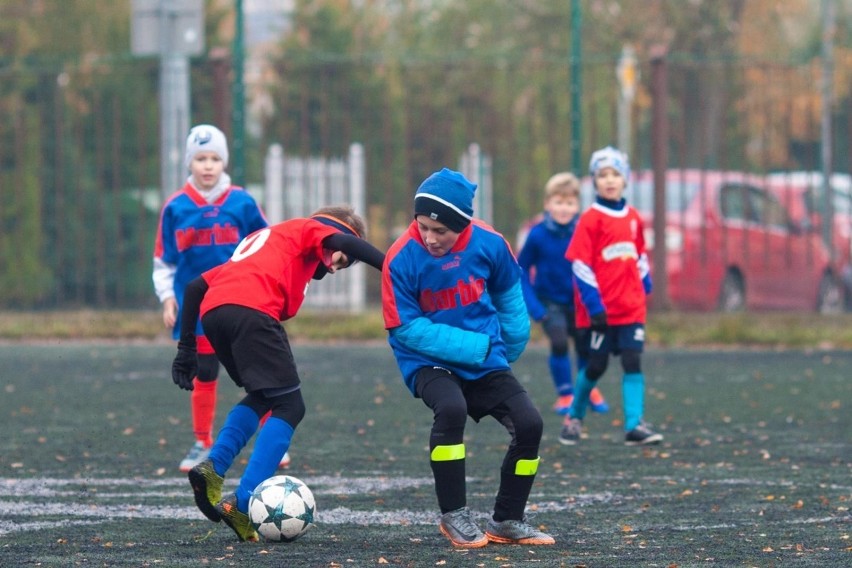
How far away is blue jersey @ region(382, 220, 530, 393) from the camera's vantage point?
6.26m

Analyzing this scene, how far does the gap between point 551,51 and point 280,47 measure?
7875 millimetres

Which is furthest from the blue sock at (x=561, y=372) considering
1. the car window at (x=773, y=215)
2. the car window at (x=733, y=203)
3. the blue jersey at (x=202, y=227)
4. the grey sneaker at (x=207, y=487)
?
the car window at (x=773, y=215)

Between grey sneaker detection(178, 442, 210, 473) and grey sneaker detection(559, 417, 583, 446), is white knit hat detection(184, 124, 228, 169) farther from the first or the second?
grey sneaker detection(559, 417, 583, 446)

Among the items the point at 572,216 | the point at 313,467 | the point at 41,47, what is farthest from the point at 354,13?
the point at 313,467

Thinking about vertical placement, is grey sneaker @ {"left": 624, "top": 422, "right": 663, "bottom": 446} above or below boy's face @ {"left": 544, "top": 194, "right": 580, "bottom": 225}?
below

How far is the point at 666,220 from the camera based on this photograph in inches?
693

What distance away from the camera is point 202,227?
866 cm

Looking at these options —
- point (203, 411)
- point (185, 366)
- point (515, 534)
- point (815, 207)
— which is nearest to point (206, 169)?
point (203, 411)

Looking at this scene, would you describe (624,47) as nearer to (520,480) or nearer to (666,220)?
(666,220)

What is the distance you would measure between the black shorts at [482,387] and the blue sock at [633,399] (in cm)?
312

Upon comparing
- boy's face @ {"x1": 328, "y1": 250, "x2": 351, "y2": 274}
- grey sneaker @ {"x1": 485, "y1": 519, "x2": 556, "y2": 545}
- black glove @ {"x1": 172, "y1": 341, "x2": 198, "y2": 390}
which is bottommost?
grey sneaker @ {"x1": 485, "y1": 519, "x2": 556, "y2": 545}

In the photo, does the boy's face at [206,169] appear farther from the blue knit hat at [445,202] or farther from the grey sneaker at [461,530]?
the grey sneaker at [461,530]

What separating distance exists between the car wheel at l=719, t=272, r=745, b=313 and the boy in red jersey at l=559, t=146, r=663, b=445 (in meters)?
8.62

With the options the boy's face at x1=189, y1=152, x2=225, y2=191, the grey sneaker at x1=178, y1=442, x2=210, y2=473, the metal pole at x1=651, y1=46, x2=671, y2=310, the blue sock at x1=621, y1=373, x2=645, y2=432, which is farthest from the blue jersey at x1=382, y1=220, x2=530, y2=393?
the metal pole at x1=651, y1=46, x2=671, y2=310
